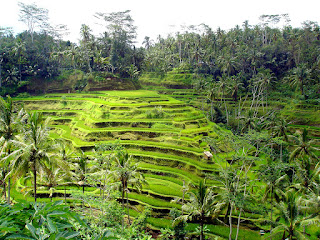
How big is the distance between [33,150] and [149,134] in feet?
63.3

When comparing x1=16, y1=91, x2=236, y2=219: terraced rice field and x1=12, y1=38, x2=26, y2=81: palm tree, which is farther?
x1=12, y1=38, x2=26, y2=81: palm tree

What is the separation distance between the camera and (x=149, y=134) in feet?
106

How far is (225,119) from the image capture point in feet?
165

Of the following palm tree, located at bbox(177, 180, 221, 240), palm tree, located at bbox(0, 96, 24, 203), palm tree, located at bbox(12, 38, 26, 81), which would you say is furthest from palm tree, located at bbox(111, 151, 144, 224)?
palm tree, located at bbox(12, 38, 26, 81)

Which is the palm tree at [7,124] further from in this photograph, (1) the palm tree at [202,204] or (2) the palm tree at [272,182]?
(2) the palm tree at [272,182]

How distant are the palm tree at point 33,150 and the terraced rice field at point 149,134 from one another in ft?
32.1

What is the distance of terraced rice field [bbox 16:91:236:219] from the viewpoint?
78.4 feet

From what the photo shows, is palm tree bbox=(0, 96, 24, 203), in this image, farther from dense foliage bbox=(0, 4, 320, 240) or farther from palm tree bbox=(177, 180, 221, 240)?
palm tree bbox=(177, 180, 221, 240)

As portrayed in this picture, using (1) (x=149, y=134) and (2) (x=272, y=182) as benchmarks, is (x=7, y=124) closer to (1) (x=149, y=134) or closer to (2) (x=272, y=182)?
(1) (x=149, y=134)

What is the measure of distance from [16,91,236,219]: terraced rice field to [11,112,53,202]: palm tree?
32.1 ft

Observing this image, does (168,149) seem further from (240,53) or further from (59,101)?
(240,53)

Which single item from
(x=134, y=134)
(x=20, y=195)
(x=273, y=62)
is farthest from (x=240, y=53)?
(x=20, y=195)

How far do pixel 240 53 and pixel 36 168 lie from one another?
59.4 m

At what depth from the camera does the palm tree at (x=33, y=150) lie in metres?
13.7
